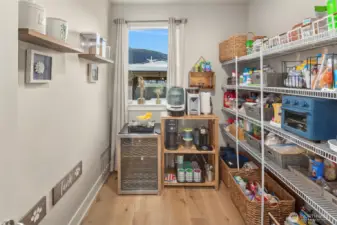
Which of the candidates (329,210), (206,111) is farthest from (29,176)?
(206,111)

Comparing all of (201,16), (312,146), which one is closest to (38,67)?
(312,146)

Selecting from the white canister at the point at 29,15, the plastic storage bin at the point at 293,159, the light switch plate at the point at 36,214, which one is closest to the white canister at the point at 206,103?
the plastic storage bin at the point at 293,159

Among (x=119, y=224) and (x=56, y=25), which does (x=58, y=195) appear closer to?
(x=119, y=224)

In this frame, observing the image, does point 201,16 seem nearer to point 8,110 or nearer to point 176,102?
point 176,102

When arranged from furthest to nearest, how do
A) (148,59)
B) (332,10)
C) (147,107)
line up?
(148,59) < (147,107) < (332,10)

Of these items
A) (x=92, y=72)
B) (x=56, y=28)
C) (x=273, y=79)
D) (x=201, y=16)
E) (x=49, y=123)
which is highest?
(x=201, y=16)

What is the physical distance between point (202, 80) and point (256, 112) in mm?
1502

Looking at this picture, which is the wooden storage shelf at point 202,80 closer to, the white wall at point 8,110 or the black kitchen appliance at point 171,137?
the black kitchen appliance at point 171,137

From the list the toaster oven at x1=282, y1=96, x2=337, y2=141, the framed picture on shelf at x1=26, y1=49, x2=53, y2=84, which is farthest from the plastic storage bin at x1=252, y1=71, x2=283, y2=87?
the framed picture on shelf at x1=26, y1=49, x2=53, y2=84

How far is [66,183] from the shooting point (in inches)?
89.6

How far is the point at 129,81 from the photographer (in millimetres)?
4238

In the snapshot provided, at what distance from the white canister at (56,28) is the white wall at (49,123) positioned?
0.43 feet

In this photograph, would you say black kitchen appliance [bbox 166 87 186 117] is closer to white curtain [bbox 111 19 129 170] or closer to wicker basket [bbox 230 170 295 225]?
white curtain [bbox 111 19 129 170]

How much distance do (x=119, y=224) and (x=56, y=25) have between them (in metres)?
1.89
